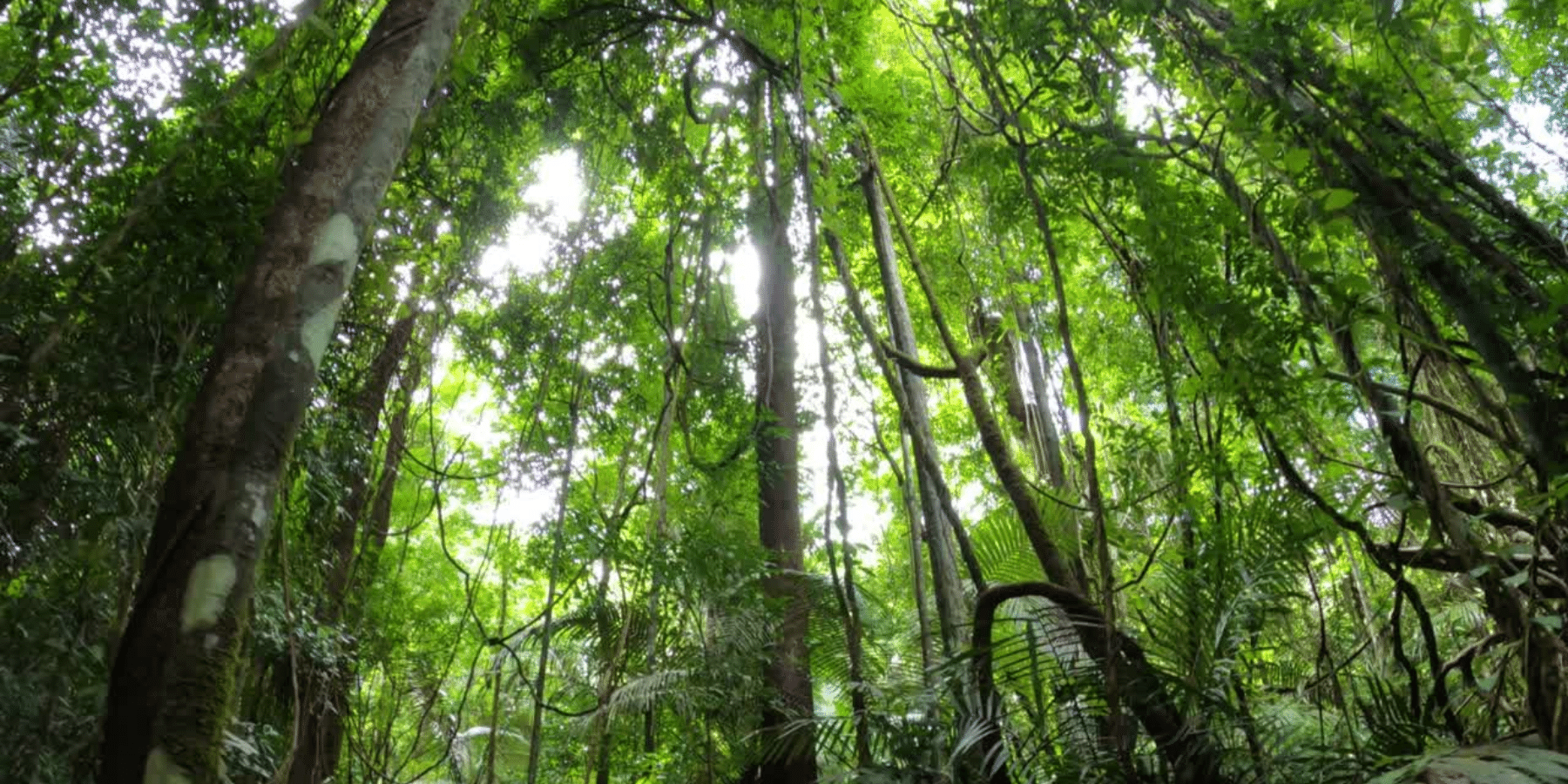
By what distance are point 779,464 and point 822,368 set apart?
2.13 m

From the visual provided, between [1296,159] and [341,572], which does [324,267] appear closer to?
[1296,159]

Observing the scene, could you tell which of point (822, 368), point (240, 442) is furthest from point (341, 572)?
point (240, 442)

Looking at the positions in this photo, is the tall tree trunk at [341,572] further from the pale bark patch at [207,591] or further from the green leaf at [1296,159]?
the green leaf at [1296,159]

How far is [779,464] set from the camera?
17.6 feet

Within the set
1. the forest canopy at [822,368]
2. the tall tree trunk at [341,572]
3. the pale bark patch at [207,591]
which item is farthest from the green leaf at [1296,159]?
the tall tree trunk at [341,572]

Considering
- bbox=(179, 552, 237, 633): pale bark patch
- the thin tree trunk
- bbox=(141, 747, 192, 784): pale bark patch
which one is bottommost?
bbox=(141, 747, 192, 784): pale bark patch

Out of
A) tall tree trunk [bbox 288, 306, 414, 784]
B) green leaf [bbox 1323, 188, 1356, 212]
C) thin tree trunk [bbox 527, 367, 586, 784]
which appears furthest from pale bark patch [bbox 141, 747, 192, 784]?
tall tree trunk [bbox 288, 306, 414, 784]

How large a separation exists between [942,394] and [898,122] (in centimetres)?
410

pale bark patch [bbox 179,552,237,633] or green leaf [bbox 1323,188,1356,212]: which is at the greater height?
green leaf [bbox 1323,188,1356,212]

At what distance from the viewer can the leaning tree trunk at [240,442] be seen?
1304mm

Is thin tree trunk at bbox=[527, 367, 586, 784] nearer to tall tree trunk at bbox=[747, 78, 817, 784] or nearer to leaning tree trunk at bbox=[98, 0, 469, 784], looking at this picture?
tall tree trunk at bbox=[747, 78, 817, 784]

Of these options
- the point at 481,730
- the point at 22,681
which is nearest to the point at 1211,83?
the point at 22,681

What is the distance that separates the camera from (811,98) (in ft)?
Result: 12.5

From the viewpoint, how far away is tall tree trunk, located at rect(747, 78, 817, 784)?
12.5 feet
